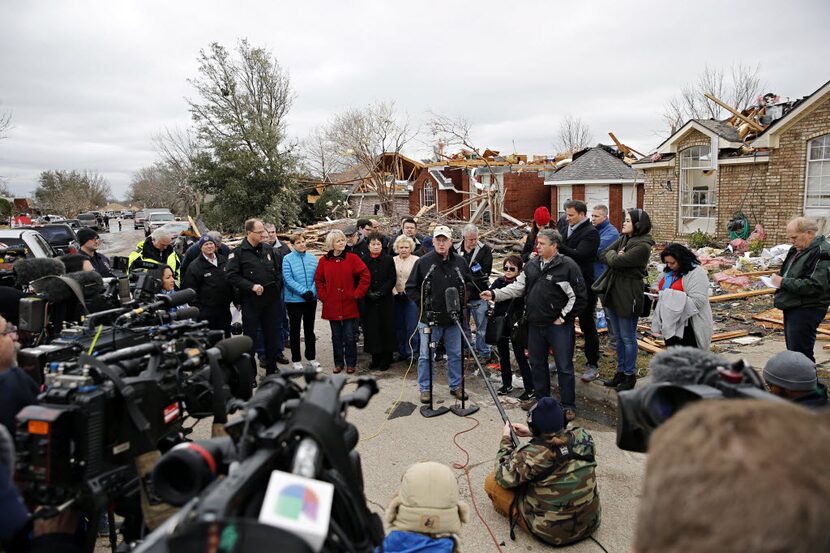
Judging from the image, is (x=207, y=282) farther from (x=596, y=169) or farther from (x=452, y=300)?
(x=596, y=169)

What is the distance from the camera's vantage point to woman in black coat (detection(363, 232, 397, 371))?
7.42 meters

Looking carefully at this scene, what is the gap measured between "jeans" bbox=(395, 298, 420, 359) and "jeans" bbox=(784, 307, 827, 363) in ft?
15.0

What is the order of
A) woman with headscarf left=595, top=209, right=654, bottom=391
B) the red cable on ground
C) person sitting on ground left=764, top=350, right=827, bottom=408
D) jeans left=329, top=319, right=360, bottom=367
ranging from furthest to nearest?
jeans left=329, top=319, right=360, bottom=367 < woman with headscarf left=595, top=209, right=654, bottom=391 < the red cable on ground < person sitting on ground left=764, top=350, right=827, bottom=408

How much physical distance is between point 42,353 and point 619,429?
3.20m

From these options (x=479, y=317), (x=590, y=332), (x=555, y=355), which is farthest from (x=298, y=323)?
(x=590, y=332)

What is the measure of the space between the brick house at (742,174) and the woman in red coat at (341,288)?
583 inches

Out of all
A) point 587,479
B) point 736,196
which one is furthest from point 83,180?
point 587,479

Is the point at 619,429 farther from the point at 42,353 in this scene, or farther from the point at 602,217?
the point at 602,217

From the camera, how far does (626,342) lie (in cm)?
595

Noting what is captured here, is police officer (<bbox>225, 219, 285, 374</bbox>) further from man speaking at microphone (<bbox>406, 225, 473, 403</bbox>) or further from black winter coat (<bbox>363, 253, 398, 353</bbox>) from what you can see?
man speaking at microphone (<bbox>406, 225, 473, 403</bbox>)

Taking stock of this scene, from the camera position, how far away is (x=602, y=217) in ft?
22.1

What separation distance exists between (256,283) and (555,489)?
478 centimetres

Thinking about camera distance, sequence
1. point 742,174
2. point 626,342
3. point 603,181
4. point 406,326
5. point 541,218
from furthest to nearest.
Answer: point 603,181
point 742,174
point 541,218
point 406,326
point 626,342

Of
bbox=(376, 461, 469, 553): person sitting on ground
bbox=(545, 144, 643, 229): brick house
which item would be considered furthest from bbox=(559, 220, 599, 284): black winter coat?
bbox=(545, 144, 643, 229): brick house
